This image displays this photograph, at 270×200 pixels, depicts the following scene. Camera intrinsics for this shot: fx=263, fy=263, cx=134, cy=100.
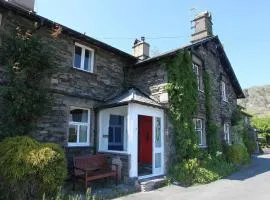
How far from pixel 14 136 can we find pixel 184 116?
7.10m

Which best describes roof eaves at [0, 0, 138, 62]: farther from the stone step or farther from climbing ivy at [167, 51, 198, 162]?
the stone step

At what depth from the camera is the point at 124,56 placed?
1323 centimetres

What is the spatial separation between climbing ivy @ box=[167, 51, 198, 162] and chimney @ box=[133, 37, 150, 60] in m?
3.08

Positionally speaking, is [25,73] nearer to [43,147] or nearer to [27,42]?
[27,42]

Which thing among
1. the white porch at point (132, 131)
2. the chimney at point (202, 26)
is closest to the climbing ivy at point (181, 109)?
the white porch at point (132, 131)

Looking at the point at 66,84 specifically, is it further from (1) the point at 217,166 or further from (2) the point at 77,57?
(1) the point at 217,166

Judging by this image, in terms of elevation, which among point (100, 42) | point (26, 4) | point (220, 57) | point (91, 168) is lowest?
point (91, 168)

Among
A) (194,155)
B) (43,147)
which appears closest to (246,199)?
(194,155)

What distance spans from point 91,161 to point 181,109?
4631mm

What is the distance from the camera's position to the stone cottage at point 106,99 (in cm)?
1000

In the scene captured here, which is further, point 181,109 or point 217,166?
point 217,166

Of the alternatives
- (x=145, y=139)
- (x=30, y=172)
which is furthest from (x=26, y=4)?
(x=145, y=139)

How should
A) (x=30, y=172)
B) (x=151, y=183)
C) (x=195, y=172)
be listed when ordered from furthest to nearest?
(x=195, y=172)
(x=151, y=183)
(x=30, y=172)

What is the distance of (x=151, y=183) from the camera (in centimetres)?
964
